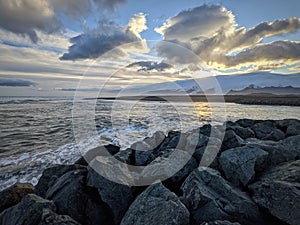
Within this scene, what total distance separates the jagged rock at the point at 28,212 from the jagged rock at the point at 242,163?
13.7ft

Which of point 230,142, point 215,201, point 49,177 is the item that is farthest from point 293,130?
point 49,177

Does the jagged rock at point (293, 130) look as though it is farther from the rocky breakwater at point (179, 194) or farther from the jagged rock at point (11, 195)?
the jagged rock at point (11, 195)

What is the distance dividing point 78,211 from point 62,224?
42.1 inches

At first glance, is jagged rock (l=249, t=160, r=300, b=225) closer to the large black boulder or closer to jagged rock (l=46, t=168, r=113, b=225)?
jagged rock (l=46, t=168, r=113, b=225)

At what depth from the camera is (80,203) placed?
4.66 m

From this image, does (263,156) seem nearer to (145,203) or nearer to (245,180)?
(245,180)

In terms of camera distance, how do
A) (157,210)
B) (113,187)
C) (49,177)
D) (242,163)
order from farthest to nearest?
1. (49,177)
2. (242,163)
3. (113,187)
4. (157,210)

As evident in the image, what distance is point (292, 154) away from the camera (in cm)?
582

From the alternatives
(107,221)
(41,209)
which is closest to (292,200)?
(107,221)

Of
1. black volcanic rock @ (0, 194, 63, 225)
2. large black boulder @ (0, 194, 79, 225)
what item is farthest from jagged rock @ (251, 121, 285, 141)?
black volcanic rock @ (0, 194, 63, 225)

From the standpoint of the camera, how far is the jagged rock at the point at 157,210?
340 cm

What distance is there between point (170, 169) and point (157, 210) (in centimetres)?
198

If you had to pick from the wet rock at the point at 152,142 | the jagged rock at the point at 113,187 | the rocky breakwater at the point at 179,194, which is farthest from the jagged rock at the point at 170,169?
the wet rock at the point at 152,142

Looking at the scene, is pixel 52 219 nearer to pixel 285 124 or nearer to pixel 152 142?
pixel 152 142
